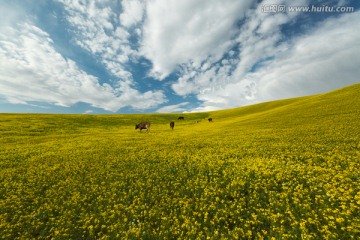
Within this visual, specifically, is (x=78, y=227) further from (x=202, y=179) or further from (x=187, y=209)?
(x=202, y=179)

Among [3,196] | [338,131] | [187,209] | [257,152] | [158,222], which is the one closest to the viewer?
[158,222]

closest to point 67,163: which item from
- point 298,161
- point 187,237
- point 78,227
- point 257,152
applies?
point 78,227

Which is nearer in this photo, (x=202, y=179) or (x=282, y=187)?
A: (x=282, y=187)

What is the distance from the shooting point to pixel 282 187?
1055 centimetres

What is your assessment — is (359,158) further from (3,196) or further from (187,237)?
(3,196)

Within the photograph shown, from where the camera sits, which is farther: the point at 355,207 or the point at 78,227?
the point at 78,227

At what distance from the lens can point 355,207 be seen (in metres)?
7.99

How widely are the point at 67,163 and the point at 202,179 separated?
47.5 ft

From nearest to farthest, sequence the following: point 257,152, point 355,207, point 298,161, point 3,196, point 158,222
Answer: point 355,207
point 158,222
point 3,196
point 298,161
point 257,152

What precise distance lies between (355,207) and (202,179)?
26.4 ft

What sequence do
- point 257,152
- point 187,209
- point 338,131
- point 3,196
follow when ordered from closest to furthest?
point 187,209 < point 3,196 < point 257,152 < point 338,131

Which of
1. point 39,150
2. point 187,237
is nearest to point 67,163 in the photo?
point 39,150

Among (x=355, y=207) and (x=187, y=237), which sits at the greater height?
(x=355, y=207)

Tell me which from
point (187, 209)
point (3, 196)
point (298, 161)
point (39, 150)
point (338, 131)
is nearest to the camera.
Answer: point (187, 209)
